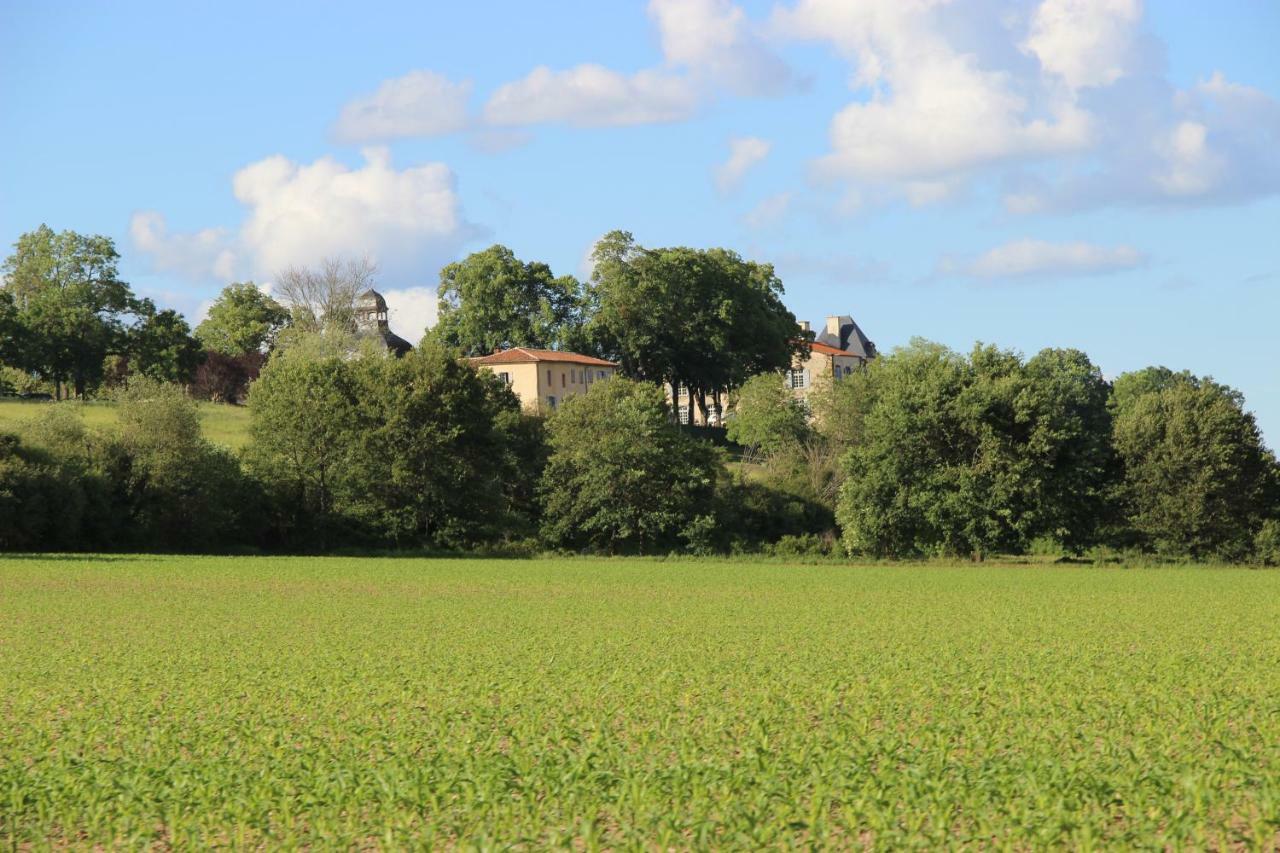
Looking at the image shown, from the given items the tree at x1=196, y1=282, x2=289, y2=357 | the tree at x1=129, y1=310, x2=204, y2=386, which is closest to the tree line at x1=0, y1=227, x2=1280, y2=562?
the tree at x1=129, y1=310, x2=204, y2=386

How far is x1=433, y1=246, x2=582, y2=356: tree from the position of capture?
126250 millimetres

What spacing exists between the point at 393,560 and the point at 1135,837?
60333mm

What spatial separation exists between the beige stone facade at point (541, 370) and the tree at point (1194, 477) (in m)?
56.6

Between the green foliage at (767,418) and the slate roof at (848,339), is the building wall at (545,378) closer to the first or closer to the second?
the green foliage at (767,418)

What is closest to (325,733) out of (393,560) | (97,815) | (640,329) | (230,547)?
(97,815)

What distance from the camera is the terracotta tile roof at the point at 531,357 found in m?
122

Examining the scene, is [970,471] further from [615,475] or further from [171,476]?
[171,476]

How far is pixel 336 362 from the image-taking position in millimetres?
80688

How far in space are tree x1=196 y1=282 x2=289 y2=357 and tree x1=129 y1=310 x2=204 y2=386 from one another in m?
16.7

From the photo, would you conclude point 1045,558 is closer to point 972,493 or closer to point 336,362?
point 972,493

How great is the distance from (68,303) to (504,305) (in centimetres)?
3590

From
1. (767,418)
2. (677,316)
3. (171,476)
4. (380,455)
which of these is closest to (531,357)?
(677,316)

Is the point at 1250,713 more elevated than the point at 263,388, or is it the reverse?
the point at 263,388

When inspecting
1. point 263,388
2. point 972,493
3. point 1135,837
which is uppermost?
point 263,388
